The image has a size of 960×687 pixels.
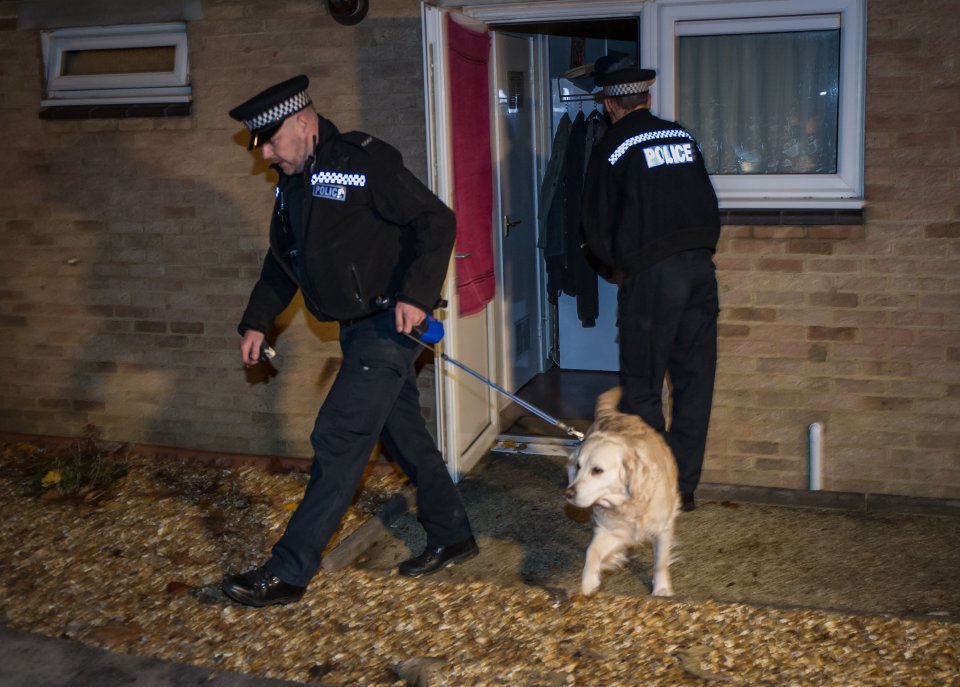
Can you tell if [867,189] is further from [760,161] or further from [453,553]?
[453,553]

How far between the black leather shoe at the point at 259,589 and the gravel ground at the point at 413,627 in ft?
0.29

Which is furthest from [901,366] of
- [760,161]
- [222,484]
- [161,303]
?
[161,303]

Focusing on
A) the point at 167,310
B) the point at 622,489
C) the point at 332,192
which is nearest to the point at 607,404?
the point at 622,489

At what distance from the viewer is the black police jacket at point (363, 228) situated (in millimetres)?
4395

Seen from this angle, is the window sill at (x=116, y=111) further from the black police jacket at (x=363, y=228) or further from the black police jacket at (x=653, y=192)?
the black police jacket at (x=653, y=192)

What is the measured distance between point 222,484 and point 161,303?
119 cm

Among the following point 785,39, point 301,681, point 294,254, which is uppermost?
point 785,39

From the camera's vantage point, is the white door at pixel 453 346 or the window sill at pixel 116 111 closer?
the white door at pixel 453 346

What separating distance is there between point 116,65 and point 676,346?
370 cm

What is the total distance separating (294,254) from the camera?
15.3 ft

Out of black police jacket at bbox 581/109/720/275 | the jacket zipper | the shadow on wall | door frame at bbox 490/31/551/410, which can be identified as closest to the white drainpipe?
black police jacket at bbox 581/109/720/275

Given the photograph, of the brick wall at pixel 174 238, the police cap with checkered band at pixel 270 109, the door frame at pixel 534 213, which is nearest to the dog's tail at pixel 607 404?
the police cap with checkered band at pixel 270 109

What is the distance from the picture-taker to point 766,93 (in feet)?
18.4

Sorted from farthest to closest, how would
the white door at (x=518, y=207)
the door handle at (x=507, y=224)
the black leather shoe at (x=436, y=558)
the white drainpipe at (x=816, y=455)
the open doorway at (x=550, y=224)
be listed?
the open doorway at (x=550, y=224) < the door handle at (x=507, y=224) < the white door at (x=518, y=207) < the white drainpipe at (x=816, y=455) < the black leather shoe at (x=436, y=558)
